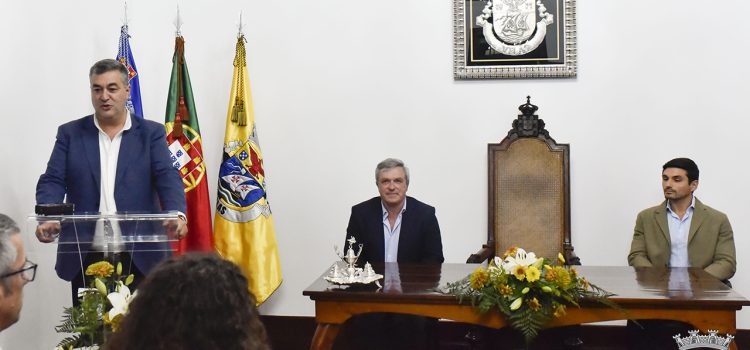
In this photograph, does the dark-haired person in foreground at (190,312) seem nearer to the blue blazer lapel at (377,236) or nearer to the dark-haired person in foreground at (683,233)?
the blue blazer lapel at (377,236)

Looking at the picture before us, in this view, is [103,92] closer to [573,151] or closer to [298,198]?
[298,198]

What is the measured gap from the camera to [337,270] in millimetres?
3582

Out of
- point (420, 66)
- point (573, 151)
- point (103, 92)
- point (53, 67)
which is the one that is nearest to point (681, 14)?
point (573, 151)

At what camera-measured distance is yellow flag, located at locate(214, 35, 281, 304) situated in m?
5.02

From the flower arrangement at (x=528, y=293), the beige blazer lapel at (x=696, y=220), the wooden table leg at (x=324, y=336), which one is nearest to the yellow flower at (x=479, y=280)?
the flower arrangement at (x=528, y=293)

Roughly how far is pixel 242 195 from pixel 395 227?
1.18 m

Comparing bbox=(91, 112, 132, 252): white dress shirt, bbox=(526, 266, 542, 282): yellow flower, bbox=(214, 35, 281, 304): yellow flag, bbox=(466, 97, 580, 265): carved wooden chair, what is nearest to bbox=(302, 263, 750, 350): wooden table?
bbox=(526, 266, 542, 282): yellow flower

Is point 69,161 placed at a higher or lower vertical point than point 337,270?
higher

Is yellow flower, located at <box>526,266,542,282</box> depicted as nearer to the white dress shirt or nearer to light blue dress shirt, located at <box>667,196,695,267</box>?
light blue dress shirt, located at <box>667,196,695,267</box>

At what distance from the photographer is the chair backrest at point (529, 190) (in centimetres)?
484

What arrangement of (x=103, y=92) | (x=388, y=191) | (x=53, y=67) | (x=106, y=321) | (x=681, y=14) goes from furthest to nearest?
(x=681, y=14) → (x=53, y=67) → (x=388, y=191) → (x=103, y=92) → (x=106, y=321)

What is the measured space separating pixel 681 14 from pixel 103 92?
340 centimetres

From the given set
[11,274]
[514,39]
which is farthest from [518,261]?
[514,39]

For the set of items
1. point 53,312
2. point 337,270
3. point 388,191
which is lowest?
point 53,312
